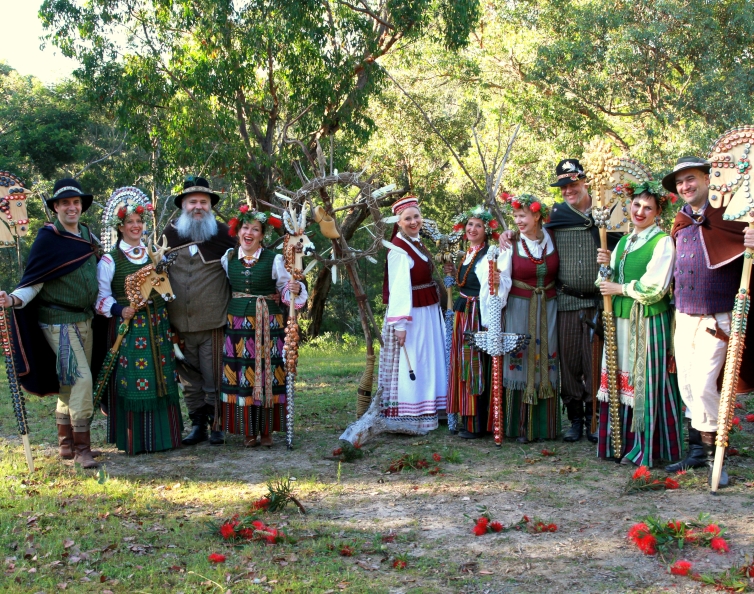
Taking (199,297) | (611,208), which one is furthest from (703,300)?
(199,297)

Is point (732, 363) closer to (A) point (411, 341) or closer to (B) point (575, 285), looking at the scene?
(B) point (575, 285)

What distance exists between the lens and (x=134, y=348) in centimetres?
630

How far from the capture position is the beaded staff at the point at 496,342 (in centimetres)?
631

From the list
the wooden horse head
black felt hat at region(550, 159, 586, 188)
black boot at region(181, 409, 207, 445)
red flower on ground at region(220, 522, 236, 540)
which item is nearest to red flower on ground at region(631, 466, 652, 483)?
black felt hat at region(550, 159, 586, 188)

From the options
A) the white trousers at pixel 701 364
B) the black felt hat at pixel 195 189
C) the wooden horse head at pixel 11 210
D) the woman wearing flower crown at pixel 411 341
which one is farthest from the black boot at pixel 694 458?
the wooden horse head at pixel 11 210

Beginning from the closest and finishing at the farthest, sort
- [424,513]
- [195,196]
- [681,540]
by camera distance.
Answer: [681,540]
[424,513]
[195,196]

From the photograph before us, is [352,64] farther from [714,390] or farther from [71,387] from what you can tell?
[714,390]

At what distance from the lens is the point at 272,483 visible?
18.2ft

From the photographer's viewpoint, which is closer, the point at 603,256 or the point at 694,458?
the point at 694,458

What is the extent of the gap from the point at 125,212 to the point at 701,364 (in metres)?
4.42

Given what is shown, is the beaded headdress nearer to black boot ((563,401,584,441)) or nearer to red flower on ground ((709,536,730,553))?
black boot ((563,401,584,441))

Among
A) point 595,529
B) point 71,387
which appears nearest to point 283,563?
point 595,529

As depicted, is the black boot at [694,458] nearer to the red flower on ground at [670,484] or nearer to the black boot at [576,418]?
the red flower on ground at [670,484]

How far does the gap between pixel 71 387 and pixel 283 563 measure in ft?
9.26
